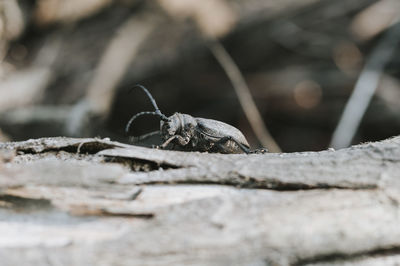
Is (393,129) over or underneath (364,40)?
underneath

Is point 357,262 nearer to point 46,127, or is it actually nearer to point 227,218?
point 227,218

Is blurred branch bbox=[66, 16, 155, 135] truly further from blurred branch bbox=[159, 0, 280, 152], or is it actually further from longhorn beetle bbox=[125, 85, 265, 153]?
longhorn beetle bbox=[125, 85, 265, 153]

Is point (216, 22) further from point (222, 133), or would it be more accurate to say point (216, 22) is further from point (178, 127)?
point (222, 133)

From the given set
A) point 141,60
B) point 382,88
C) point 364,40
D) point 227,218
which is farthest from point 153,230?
point 364,40

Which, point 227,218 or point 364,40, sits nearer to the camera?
point 227,218

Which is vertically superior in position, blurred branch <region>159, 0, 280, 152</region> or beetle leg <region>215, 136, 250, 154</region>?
blurred branch <region>159, 0, 280, 152</region>

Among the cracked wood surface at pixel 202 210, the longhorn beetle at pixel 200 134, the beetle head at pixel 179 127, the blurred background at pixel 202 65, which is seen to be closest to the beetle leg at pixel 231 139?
the longhorn beetle at pixel 200 134

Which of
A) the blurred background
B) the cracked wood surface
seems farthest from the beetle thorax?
the blurred background
